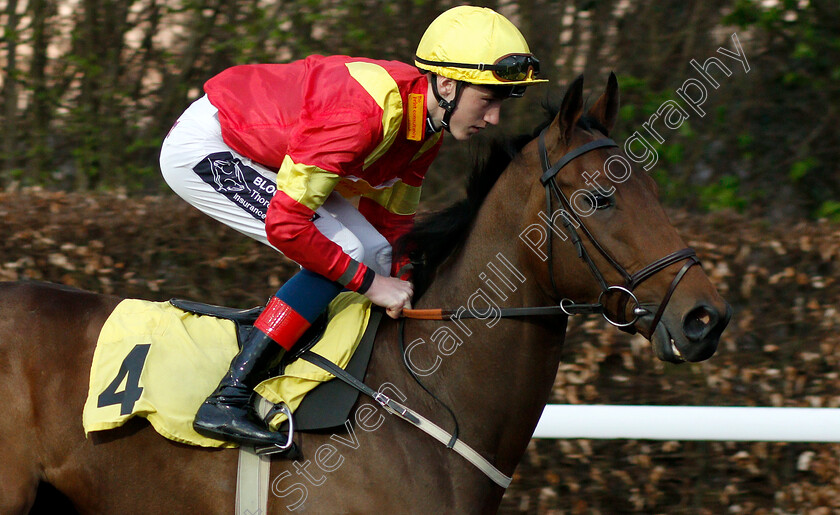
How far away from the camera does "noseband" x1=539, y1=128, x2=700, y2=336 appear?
218cm

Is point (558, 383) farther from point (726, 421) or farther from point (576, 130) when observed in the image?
point (576, 130)

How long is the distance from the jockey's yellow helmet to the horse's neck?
1.27 feet

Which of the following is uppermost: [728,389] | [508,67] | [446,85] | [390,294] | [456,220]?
[508,67]

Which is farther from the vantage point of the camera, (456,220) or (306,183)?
(456,220)

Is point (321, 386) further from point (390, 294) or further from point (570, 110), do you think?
point (570, 110)

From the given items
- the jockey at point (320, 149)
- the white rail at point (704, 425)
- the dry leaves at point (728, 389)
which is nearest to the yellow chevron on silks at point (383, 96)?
the jockey at point (320, 149)

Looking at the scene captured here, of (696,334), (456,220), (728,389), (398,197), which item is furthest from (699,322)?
(728,389)

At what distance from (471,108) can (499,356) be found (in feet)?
2.43

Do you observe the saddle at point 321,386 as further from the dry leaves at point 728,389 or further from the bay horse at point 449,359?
the dry leaves at point 728,389

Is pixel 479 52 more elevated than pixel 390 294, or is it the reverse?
pixel 479 52

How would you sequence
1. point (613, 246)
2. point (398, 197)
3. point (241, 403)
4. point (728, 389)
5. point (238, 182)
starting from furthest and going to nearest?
point (728, 389) < point (398, 197) < point (238, 182) < point (241, 403) < point (613, 246)

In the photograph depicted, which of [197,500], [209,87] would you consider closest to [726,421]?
[197,500]

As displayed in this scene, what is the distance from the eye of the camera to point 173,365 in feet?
8.20

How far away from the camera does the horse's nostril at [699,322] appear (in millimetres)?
2094
